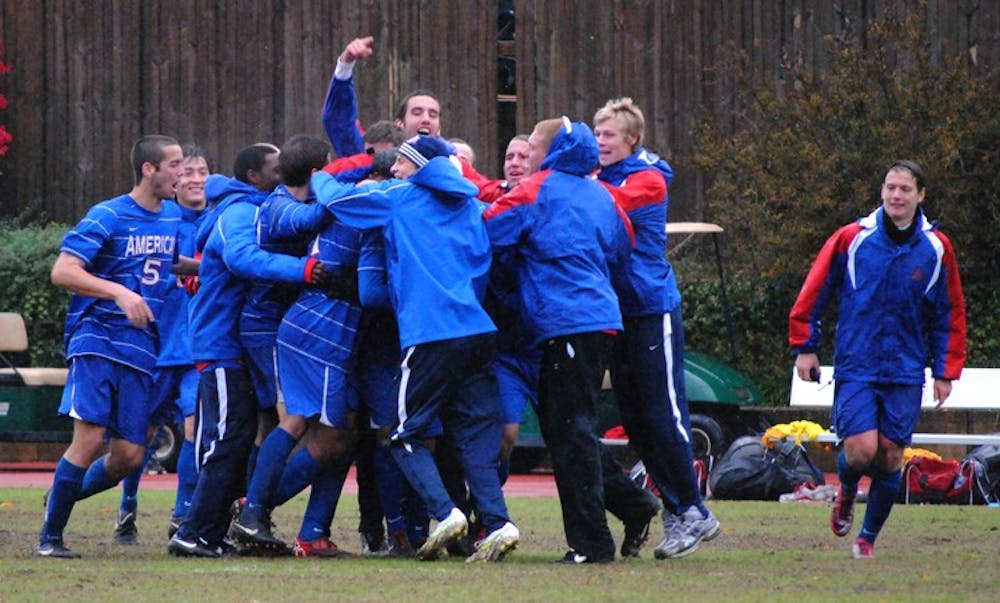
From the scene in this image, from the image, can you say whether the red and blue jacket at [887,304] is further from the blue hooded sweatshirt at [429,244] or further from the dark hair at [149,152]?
the dark hair at [149,152]

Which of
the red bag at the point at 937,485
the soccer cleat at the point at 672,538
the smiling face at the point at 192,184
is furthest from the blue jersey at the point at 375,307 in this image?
the red bag at the point at 937,485

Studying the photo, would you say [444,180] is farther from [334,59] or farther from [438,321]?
[334,59]

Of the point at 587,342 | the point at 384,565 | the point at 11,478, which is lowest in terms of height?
the point at 11,478

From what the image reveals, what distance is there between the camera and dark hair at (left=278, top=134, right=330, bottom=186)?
33.4 feet

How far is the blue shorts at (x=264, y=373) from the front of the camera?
10086 mm

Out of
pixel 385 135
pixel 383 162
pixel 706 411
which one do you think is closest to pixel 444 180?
pixel 383 162

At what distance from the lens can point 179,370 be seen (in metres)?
11.8

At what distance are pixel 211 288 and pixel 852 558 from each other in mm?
3505

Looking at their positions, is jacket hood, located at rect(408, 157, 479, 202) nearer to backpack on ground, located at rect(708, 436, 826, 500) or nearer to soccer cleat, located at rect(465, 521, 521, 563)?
soccer cleat, located at rect(465, 521, 521, 563)

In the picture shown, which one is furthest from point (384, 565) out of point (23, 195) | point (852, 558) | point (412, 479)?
point (23, 195)

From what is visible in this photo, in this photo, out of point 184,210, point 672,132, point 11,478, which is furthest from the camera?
point 672,132

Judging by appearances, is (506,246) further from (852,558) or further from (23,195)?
(23,195)

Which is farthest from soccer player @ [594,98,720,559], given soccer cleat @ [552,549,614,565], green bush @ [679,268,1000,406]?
green bush @ [679,268,1000,406]

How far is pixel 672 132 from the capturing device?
23188mm
